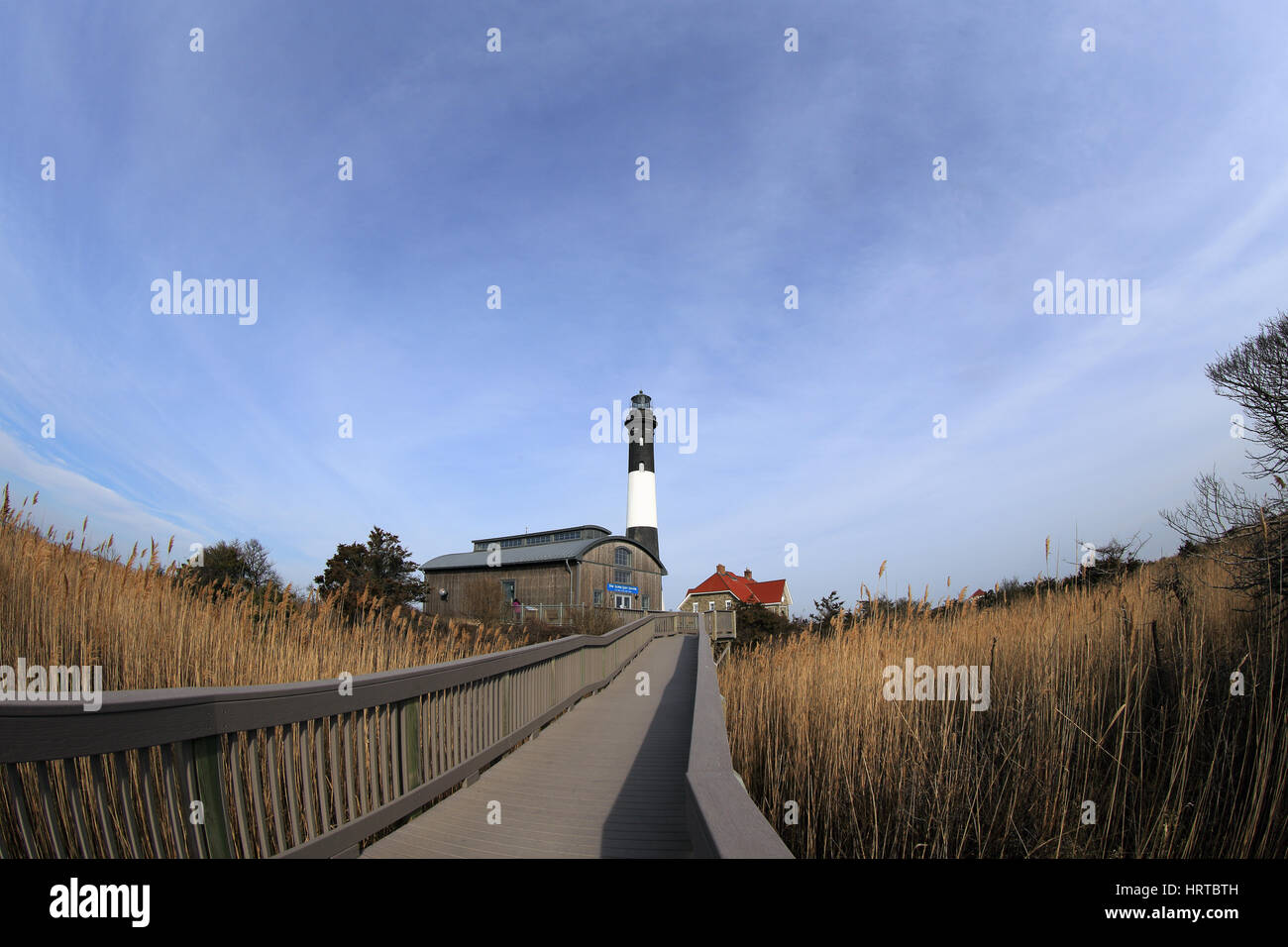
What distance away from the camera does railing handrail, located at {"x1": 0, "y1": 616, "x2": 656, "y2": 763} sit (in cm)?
171

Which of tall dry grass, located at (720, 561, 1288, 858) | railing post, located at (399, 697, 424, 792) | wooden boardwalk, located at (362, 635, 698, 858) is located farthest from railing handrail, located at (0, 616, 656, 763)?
tall dry grass, located at (720, 561, 1288, 858)

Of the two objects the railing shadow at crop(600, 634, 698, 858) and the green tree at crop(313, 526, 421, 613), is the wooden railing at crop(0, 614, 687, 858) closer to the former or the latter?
the railing shadow at crop(600, 634, 698, 858)

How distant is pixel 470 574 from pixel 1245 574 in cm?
3185

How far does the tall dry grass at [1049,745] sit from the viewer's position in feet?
11.4

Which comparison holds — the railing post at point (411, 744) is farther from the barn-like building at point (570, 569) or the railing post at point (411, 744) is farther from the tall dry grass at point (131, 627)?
the barn-like building at point (570, 569)

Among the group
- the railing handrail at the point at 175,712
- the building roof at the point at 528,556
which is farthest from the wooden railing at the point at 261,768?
the building roof at the point at 528,556

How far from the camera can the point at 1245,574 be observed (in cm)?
542

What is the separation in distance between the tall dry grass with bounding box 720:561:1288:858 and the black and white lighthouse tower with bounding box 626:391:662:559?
109ft

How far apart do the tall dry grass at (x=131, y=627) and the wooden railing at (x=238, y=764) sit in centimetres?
100

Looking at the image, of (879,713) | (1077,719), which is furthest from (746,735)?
(1077,719)

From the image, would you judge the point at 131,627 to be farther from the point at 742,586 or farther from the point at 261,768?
the point at 742,586
